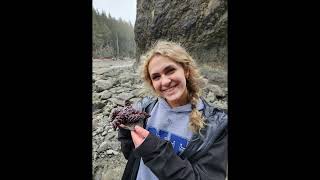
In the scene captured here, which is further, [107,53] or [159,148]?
[107,53]

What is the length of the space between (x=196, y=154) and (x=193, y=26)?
2.91 feet

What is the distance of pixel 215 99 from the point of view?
3.38 meters

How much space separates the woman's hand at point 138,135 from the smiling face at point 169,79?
265mm

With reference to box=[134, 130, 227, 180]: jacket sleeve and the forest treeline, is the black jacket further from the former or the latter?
the forest treeline

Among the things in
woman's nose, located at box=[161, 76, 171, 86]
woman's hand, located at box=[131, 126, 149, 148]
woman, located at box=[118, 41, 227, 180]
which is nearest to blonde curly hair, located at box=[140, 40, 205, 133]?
woman, located at box=[118, 41, 227, 180]

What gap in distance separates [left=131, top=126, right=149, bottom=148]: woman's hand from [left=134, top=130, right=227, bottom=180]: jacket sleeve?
0.03 m

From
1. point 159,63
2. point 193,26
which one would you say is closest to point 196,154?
point 159,63

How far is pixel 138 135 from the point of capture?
11.0 ft

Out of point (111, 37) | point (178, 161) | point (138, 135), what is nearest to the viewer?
point (178, 161)

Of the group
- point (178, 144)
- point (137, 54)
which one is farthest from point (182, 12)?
point (178, 144)

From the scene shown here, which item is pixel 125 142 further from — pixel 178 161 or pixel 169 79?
pixel 169 79

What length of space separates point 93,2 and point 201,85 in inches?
38.0

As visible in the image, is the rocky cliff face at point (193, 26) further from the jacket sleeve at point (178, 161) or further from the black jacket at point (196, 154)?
the jacket sleeve at point (178, 161)
